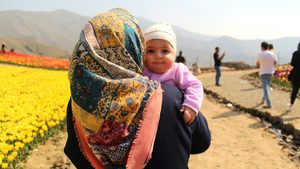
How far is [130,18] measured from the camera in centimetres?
211

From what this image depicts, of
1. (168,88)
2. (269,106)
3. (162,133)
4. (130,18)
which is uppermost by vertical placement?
(130,18)

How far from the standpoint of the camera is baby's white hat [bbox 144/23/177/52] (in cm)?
221

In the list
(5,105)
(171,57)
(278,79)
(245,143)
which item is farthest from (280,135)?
(278,79)

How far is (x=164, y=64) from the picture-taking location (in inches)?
87.2

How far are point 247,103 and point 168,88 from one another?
1053 centimetres

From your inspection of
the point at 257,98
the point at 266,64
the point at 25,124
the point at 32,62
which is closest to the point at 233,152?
the point at 25,124

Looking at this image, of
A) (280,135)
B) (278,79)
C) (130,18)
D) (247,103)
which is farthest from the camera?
(278,79)

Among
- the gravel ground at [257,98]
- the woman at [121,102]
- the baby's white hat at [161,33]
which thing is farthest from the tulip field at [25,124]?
the gravel ground at [257,98]

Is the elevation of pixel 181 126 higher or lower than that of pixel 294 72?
higher

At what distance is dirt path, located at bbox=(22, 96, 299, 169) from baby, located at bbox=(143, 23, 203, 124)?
4559 millimetres

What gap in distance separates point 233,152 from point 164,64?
5613mm

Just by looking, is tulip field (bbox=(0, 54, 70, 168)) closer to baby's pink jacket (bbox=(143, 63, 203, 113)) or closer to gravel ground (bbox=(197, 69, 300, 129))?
baby's pink jacket (bbox=(143, 63, 203, 113))

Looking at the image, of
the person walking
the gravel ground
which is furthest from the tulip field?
the person walking

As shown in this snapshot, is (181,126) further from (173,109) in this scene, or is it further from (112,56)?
(112,56)
